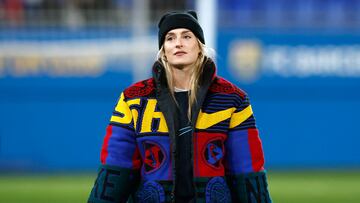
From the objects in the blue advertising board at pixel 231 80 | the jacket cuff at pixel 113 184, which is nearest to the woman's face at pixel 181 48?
the jacket cuff at pixel 113 184

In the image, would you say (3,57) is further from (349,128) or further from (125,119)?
(125,119)

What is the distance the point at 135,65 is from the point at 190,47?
13.2 metres

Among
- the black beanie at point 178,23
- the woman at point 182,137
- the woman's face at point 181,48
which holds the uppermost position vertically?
the black beanie at point 178,23

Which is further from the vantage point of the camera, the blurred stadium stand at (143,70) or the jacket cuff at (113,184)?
the blurred stadium stand at (143,70)

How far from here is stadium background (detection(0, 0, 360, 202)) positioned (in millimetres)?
16953

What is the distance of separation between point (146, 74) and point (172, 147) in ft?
43.3

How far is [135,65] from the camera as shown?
17406mm

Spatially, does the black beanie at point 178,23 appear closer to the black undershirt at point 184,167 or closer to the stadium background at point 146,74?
the black undershirt at point 184,167

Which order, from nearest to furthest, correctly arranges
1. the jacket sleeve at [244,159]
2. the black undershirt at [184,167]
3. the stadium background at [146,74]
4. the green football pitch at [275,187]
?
the black undershirt at [184,167]
the jacket sleeve at [244,159]
the green football pitch at [275,187]
the stadium background at [146,74]

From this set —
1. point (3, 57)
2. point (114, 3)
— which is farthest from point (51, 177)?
point (114, 3)

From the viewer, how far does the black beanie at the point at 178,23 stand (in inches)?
170

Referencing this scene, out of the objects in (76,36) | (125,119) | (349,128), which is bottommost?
(125,119)

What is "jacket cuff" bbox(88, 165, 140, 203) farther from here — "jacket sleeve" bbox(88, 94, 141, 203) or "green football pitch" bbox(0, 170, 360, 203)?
"green football pitch" bbox(0, 170, 360, 203)

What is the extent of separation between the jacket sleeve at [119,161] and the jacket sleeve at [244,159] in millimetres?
425
